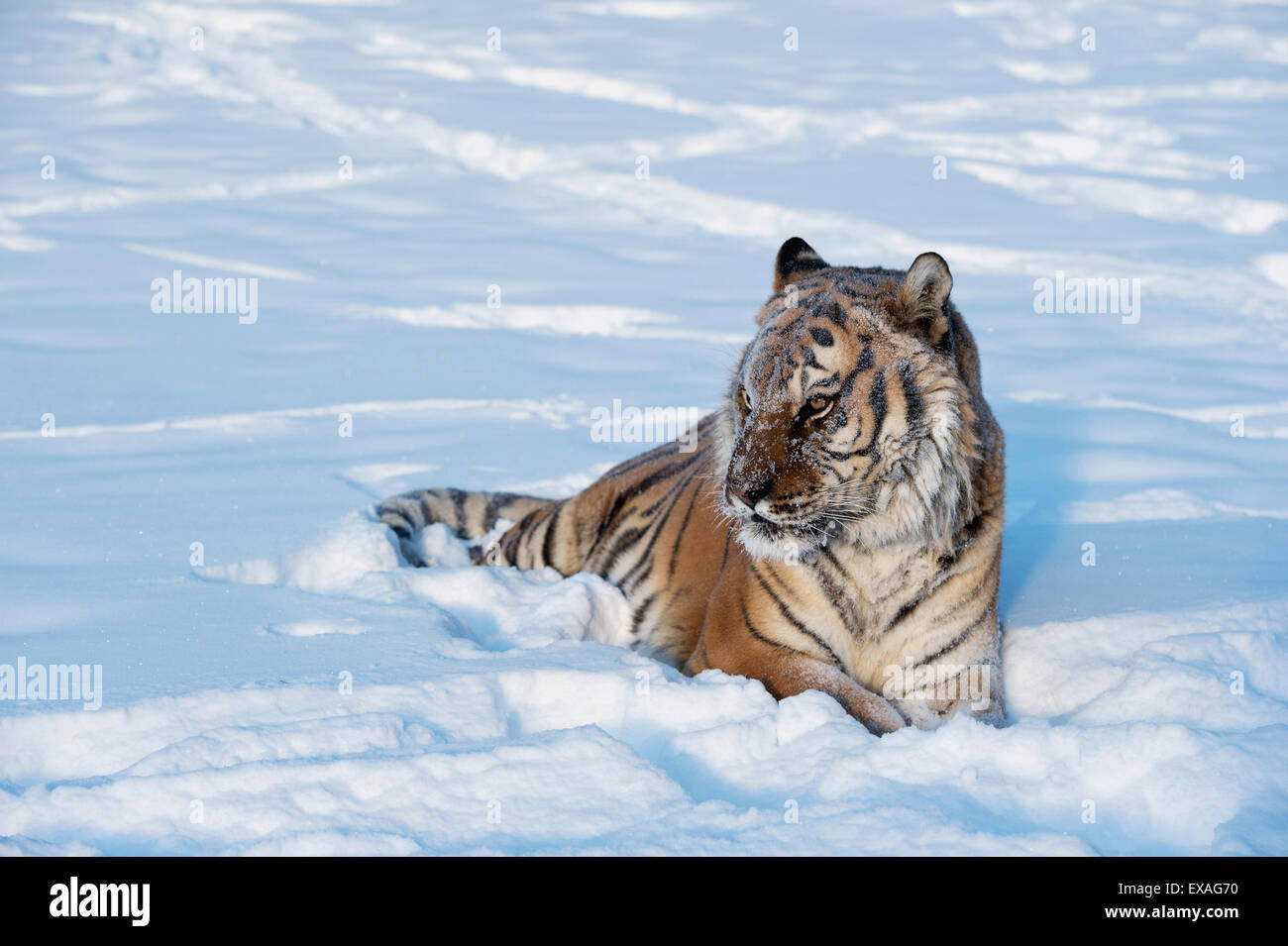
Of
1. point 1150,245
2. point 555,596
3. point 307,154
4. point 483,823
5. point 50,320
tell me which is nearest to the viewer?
point 483,823

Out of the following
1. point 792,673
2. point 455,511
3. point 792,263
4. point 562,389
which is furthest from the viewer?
point 562,389

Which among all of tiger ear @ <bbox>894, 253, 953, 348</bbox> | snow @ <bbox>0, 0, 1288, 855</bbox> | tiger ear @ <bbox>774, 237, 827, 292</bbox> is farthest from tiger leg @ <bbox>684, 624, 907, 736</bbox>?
tiger ear @ <bbox>774, 237, 827, 292</bbox>

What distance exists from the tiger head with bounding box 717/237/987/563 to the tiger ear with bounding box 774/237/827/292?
1.24ft

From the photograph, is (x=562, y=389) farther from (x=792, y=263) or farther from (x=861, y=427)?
(x=861, y=427)

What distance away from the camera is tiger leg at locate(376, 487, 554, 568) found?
4.38 metres

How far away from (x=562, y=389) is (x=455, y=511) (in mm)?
1605

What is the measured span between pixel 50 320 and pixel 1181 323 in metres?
6.34

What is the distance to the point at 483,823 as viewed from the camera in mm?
2271

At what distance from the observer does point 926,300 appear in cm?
291

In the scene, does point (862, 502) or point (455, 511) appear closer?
point (862, 502)

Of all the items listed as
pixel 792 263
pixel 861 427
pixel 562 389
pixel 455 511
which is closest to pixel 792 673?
pixel 861 427

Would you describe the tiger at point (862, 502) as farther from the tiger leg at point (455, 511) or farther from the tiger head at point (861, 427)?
the tiger leg at point (455, 511)
